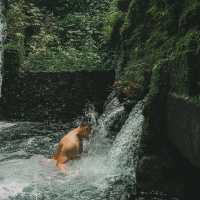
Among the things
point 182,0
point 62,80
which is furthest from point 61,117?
point 182,0

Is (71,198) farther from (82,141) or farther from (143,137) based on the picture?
(82,141)

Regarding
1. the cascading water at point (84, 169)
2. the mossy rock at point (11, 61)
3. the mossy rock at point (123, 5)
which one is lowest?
the cascading water at point (84, 169)

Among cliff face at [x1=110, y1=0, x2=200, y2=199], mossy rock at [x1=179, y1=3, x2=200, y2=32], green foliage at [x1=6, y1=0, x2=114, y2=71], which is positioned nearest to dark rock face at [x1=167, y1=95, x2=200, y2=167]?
cliff face at [x1=110, y1=0, x2=200, y2=199]

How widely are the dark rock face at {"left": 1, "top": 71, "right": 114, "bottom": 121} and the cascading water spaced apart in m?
3.45

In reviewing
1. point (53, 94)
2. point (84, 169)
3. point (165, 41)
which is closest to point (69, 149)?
point (84, 169)

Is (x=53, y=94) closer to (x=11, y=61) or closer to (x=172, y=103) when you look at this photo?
(x=11, y=61)

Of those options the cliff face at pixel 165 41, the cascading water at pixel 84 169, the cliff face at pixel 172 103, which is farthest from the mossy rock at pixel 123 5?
the cliff face at pixel 172 103

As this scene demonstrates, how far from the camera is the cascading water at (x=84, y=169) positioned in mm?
7074

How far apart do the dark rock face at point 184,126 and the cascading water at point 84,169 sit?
3.52 ft

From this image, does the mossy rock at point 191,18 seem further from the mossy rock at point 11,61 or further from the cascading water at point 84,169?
the mossy rock at point 11,61

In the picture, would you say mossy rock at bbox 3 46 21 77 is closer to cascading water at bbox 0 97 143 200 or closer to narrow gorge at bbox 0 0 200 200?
narrow gorge at bbox 0 0 200 200

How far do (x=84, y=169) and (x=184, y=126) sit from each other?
258 centimetres

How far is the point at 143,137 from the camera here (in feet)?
23.4

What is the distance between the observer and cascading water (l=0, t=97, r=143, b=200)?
7074mm
